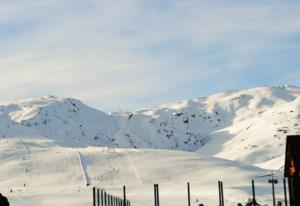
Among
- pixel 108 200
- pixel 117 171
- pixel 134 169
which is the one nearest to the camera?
pixel 108 200

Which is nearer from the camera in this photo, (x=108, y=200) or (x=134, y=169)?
(x=108, y=200)

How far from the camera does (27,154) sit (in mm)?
176375

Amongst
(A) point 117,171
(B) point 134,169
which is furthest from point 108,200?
(B) point 134,169

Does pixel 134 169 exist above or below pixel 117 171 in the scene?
above

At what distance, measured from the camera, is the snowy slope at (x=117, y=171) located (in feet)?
419

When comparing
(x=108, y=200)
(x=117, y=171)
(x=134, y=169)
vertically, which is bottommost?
(x=108, y=200)

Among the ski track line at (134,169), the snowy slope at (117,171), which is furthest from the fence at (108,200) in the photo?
the ski track line at (134,169)

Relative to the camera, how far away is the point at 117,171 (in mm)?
152000

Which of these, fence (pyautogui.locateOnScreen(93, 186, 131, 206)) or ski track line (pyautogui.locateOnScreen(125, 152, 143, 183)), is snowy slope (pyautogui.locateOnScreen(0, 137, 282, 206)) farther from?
fence (pyautogui.locateOnScreen(93, 186, 131, 206))

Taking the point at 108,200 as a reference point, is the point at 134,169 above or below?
above

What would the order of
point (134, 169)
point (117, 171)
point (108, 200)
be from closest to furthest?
point (108, 200) → point (117, 171) → point (134, 169)

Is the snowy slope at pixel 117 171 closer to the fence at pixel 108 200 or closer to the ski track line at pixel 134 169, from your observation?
the ski track line at pixel 134 169

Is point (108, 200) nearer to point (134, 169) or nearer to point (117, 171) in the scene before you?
point (117, 171)

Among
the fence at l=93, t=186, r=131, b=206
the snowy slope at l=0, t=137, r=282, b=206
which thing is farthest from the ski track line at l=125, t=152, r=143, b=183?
the fence at l=93, t=186, r=131, b=206
